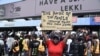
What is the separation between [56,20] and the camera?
11.9 metres

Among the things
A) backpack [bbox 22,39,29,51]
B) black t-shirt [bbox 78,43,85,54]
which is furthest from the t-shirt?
backpack [bbox 22,39,29,51]

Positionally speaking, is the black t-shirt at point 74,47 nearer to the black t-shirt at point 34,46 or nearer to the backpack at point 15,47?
the black t-shirt at point 34,46

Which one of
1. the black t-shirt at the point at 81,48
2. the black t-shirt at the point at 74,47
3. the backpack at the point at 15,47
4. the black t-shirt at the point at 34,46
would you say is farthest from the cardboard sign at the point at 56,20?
the backpack at the point at 15,47

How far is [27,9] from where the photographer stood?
36688mm

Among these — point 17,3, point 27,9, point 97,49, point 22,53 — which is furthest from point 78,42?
point 17,3

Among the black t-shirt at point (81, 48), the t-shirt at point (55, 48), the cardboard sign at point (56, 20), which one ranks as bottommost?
the black t-shirt at point (81, 48)

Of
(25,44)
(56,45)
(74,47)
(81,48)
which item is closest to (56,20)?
(56,45)

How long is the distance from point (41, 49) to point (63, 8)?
43.7ft

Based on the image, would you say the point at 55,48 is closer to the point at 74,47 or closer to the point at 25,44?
the point at 74,47

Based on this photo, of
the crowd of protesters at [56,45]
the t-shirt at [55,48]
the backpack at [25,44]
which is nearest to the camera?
the t-shirt at [55,48]

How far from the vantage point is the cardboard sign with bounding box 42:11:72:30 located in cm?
1158

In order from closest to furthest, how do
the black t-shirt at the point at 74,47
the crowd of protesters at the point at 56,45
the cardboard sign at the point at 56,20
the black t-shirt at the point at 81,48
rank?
the crowd of protesters at the point at 56,45 → the cardboard sign at the point at 56,20 → the black t-shirt at the point at 74,47 → the black t-shirt at the point at 81,48

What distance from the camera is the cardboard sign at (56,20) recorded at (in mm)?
11578

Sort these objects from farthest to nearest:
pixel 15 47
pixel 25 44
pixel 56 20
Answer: pixel 15 47 → pixel 25 44 → pixel 56 20
